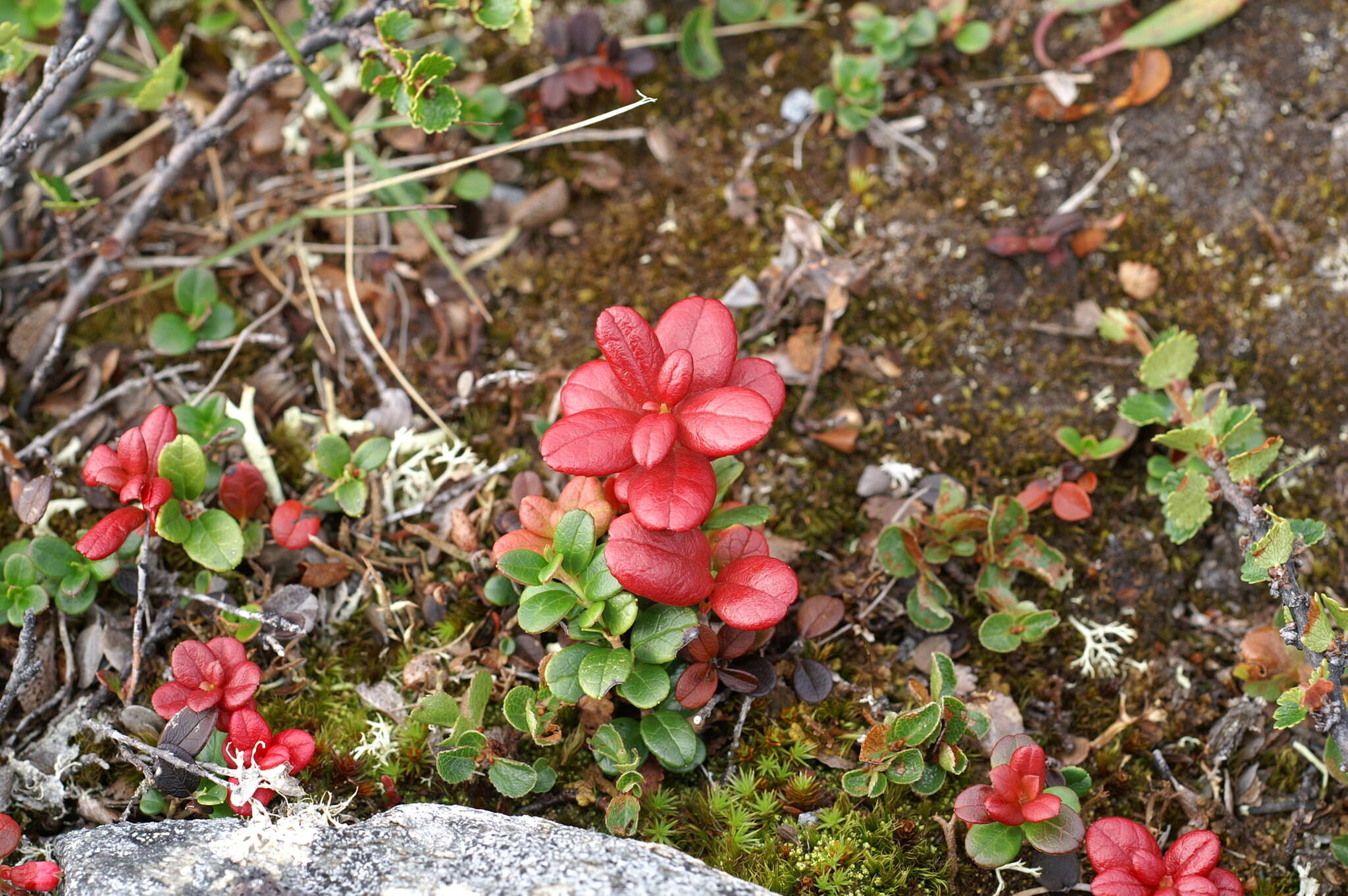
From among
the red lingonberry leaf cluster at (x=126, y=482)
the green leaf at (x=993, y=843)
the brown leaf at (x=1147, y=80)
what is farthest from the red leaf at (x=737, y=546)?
the brown leaf at (x=1147, y=80)

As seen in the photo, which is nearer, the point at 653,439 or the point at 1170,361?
the point at 653,439

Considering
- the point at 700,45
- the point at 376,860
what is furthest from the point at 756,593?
the point at 700,45

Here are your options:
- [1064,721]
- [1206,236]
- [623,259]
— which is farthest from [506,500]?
[1206,236]

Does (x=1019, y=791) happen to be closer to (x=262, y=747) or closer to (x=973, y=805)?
(x=973, y=805)

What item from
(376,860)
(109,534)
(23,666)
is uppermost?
(109,534)

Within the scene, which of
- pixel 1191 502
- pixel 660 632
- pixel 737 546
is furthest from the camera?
pixel 1191 502

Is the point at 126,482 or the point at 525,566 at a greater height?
the point at 126,482

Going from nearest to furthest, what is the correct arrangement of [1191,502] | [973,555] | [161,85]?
1. [1191,502]
2. [973,555]
3. [161,85]
